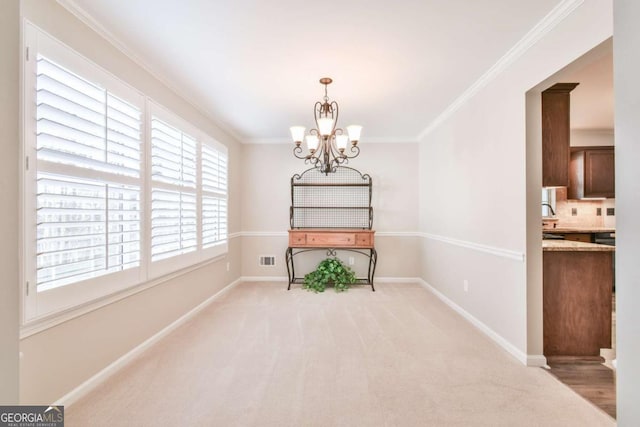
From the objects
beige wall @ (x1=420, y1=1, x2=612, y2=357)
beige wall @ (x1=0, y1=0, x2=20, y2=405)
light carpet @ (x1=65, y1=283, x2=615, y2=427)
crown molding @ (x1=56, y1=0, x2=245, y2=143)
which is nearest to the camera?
beige wall @ (x1=0, y1=0, x2=20, y2=405)

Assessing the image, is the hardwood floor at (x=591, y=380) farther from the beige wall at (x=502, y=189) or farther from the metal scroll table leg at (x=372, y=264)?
the metal scroll table leg at (x=372, y=264)

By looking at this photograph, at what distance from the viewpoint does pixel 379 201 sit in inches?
211

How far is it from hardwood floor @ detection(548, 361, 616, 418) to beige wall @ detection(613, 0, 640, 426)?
6.10ft

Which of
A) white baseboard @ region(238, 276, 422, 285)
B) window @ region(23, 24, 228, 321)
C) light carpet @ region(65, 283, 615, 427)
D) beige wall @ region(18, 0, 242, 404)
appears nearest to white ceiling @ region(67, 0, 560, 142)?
beige wall @ region(18, 0, 242, 404)

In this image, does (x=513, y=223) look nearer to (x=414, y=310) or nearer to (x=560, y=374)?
Result: (x=560, y=374)

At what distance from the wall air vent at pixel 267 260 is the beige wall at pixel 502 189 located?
2779 millimetres

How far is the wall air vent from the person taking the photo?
5.45 m

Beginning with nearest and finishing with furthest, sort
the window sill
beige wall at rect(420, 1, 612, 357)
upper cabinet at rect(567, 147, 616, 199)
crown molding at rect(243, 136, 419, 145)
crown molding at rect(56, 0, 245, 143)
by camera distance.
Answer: the window sill < crown molding at rect(56, 0, 245, 143) < beige wall at rect(420, 1, 612, 357) < upper cabinet at rect(567, 147, 616, 199) < crown molding at rect(243, 136, 419, 145)

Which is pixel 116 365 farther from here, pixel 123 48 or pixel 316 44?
pixel 316 44

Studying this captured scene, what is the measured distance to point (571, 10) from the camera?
76.5 inches

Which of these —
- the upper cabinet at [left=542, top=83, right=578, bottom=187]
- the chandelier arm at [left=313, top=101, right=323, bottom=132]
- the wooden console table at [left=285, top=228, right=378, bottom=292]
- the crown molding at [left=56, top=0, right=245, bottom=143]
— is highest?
the crown molding at [left=56, top=0, right=245, bottom=143]

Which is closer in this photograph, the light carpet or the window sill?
the window sill

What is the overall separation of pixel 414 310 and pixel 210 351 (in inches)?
93.1

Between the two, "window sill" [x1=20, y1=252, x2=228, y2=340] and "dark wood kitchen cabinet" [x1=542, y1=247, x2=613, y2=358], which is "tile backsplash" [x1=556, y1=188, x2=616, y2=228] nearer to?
"dark wood kitchen cabinet" [x1=542, y1=247, x2=613, y2=358]
